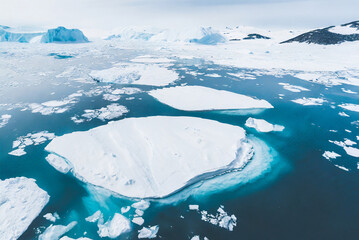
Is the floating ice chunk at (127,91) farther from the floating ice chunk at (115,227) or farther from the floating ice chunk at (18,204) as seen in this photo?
the floating ice chunk at (115,227)

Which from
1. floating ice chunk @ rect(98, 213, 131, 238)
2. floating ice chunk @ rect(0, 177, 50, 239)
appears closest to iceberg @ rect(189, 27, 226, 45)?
floating ice chunk @ rect(0, 177, 50, 239)

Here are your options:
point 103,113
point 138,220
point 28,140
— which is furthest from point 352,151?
point 28,140

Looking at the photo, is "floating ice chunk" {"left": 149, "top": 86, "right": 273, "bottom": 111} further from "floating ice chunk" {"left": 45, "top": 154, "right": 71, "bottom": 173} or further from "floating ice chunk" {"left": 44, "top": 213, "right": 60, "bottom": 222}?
"floating ice chunk" {"left": 44, "top": 213, "right": 60, "bottom": 222}

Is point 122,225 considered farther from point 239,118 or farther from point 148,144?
point 239,118

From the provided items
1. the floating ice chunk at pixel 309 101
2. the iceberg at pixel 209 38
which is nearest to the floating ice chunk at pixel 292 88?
the floating ice chunk at pixel 309 101

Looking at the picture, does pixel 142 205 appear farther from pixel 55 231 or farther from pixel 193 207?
pixel 55 231

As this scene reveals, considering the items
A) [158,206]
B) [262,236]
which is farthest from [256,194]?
[158,206]
